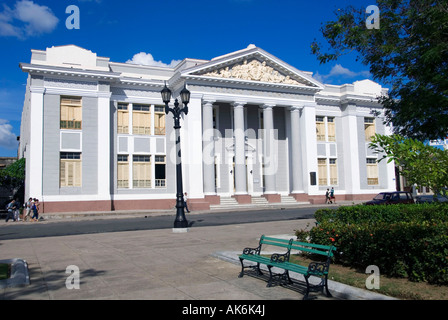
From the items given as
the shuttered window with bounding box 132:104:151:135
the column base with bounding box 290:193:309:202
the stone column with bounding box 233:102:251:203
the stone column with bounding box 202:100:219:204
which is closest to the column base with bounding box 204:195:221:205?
the stone column with bounding box 202:100:219:204

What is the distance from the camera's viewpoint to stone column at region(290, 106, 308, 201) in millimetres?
34719

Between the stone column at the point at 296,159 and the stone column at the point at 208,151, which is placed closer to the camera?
the stone column at the point at 208,151

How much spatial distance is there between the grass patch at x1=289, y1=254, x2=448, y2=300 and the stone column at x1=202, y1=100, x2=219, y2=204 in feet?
76.4

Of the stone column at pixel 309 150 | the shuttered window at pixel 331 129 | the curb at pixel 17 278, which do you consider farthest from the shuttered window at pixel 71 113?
the shuttered window at pixel 331 129

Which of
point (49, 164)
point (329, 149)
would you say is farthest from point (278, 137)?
point (49, 164)

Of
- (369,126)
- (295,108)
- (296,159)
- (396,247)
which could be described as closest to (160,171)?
(296,159)

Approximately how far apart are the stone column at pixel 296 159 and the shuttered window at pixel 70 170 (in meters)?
18.2

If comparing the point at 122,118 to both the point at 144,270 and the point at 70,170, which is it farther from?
the point at 144,270

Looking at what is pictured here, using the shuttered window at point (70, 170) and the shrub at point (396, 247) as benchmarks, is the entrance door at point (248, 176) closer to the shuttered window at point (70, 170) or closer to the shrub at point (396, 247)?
the shuttered window at point (70, 170)

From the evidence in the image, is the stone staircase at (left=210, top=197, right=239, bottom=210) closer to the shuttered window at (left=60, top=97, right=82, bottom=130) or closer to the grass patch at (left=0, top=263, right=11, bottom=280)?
the shuttered window at (left=60, top=97, right=82, bottom=130)

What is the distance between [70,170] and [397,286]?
26.5 meters

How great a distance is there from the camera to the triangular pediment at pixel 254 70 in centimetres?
3173

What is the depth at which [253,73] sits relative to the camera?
33594 mm

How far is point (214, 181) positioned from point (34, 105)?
1459 cm
